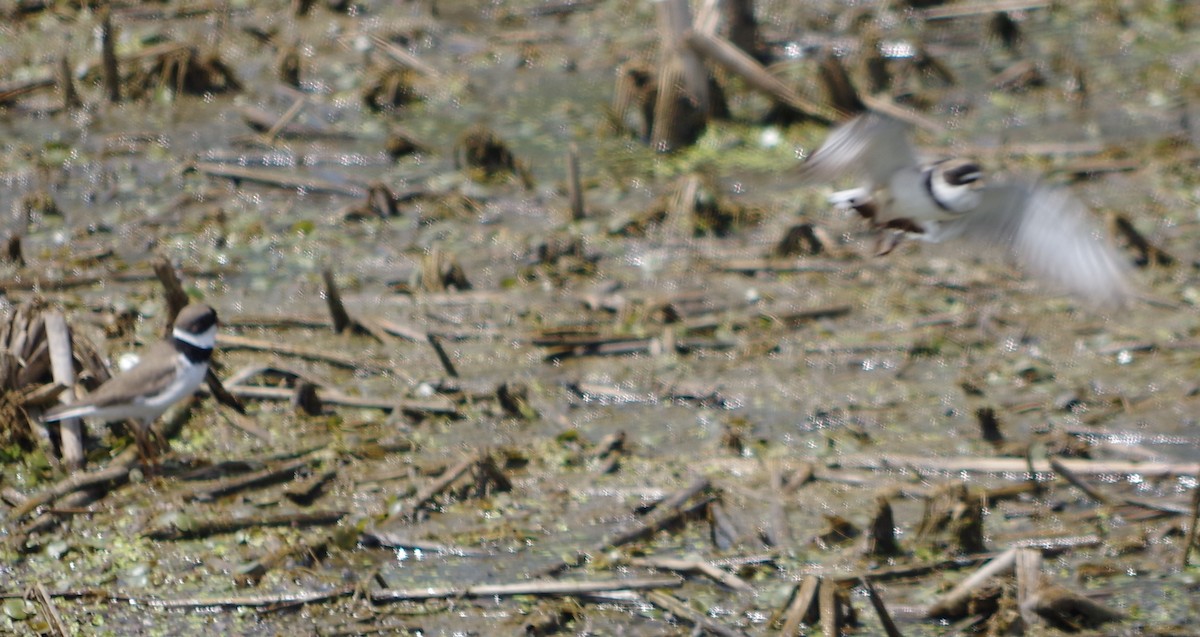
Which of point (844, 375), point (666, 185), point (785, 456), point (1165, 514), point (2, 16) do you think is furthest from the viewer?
point (2, 16)

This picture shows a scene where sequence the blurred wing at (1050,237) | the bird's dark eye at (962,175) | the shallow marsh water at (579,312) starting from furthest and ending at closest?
the shallow marsh water at (579,312), the bird's dark eye at (962,175), the blurred wing at (1050,237)

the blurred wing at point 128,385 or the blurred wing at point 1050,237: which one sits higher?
the blurred wing at point 1050,237

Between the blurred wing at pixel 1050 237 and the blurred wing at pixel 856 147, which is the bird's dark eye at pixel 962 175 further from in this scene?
the blurred wing at pixel 856 147

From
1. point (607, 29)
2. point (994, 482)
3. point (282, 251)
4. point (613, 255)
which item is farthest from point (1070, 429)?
point (607, 29)

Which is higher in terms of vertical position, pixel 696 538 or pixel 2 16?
pixel 2 16

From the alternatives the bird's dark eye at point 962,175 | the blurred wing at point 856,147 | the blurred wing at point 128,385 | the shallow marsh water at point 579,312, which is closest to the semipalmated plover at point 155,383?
the blurred wing at point 128,385

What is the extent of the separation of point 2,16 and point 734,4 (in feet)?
21.7

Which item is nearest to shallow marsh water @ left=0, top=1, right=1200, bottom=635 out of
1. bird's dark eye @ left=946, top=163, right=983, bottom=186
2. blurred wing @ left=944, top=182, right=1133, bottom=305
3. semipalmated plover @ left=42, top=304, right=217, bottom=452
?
semipalmated plover @ left=42, top=304, right=217, bottom=452

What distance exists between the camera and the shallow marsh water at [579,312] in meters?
7.07

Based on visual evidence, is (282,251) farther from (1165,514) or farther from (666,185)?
(1165,514)

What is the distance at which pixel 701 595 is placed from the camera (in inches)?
272

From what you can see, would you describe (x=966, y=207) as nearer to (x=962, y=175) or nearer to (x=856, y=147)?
(x=962, y=175)

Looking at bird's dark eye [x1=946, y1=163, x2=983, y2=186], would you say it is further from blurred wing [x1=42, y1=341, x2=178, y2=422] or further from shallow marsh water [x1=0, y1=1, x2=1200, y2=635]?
blurred wing [x1=42, y1=341, x2=178, y2=422]

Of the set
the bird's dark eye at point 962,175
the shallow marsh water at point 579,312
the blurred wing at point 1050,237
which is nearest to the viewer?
the blurred wing at point 1050,237
